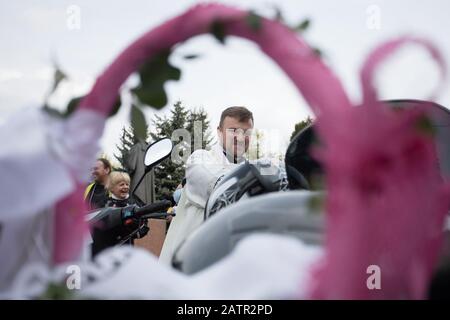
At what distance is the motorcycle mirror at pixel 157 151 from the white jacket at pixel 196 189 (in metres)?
0.51

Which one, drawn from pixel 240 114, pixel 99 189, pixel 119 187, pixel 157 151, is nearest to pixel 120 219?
pixel 157 151

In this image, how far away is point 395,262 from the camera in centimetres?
65

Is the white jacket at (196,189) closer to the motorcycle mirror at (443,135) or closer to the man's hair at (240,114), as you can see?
the man's hair at (240,114)

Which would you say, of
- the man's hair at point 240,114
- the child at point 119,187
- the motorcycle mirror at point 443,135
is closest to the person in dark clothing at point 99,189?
the child at point 119,187

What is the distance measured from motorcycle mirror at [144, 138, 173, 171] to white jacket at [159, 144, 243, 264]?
509 mm

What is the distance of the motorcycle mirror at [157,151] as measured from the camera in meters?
2.40

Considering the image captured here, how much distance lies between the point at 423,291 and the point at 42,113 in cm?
56

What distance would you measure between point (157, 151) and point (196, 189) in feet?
2.24

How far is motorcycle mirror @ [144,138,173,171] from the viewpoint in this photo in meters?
2.40

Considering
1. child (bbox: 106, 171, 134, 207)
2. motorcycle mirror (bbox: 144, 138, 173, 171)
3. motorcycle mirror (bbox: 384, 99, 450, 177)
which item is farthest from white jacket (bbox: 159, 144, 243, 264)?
motorcycle mirror (bbox: 384, 99, 450, 177)

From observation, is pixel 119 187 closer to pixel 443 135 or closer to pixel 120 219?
pixel 120 219

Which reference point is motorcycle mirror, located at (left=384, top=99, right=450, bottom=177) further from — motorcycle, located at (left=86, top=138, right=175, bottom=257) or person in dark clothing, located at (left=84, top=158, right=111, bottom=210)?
Result: person in dark clothing, located at (left=84, top=158, right=111, bottom=210)

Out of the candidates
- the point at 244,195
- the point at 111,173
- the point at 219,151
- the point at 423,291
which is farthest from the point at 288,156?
the point at 111,173
